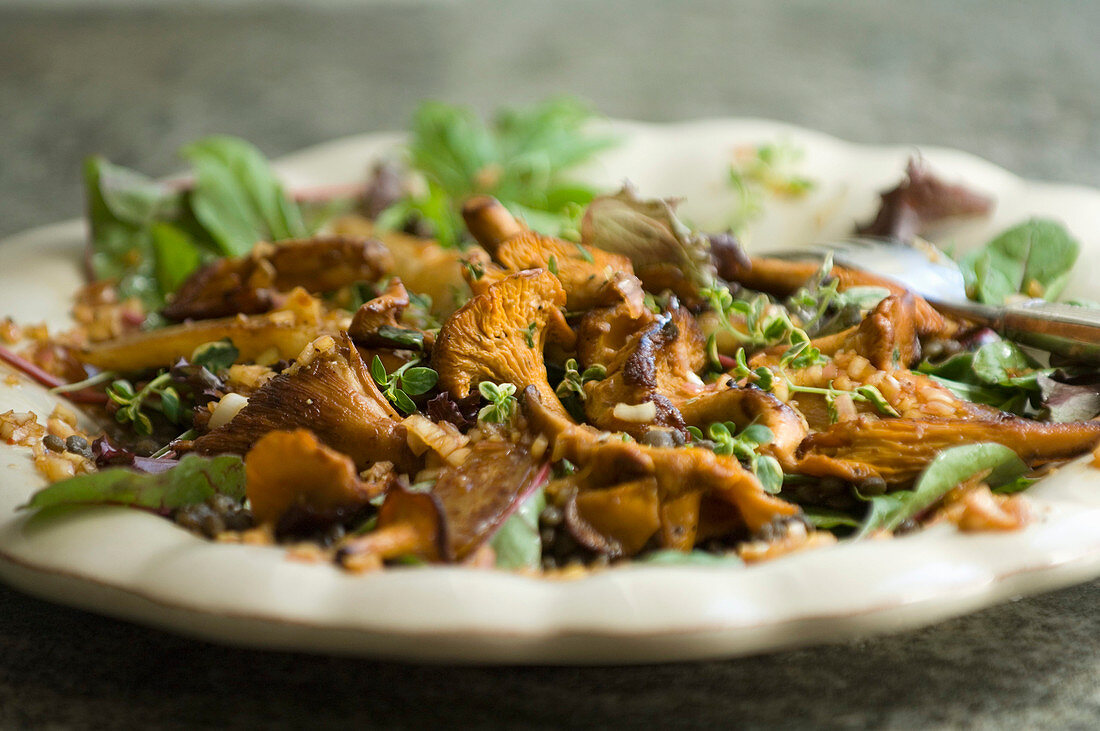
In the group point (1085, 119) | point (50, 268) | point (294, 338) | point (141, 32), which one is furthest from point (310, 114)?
point (1085, 119)

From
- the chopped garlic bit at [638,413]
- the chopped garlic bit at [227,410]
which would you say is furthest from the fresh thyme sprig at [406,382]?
the chopped garlic bit at [638,413]

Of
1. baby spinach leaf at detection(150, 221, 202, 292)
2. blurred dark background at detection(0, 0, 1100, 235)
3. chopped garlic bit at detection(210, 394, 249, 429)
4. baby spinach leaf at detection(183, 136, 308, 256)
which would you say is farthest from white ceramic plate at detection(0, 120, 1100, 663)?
blurred dark background at detection(0, 0, 1100, 235)

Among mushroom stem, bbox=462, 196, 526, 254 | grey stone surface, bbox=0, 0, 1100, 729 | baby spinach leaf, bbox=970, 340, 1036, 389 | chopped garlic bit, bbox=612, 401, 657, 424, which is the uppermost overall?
mushroom stem, bbox=462, 196, 526, 254

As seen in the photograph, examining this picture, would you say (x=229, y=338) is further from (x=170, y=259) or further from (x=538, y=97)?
(x=538, y=97)

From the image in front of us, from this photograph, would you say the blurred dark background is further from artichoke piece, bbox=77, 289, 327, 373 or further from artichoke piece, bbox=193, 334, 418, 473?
artichoke piece, bbox=193, 334, 418, 473

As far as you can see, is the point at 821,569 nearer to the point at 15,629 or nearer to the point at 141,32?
the point at 15,629

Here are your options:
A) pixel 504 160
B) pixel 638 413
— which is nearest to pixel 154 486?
pixel 638 413
